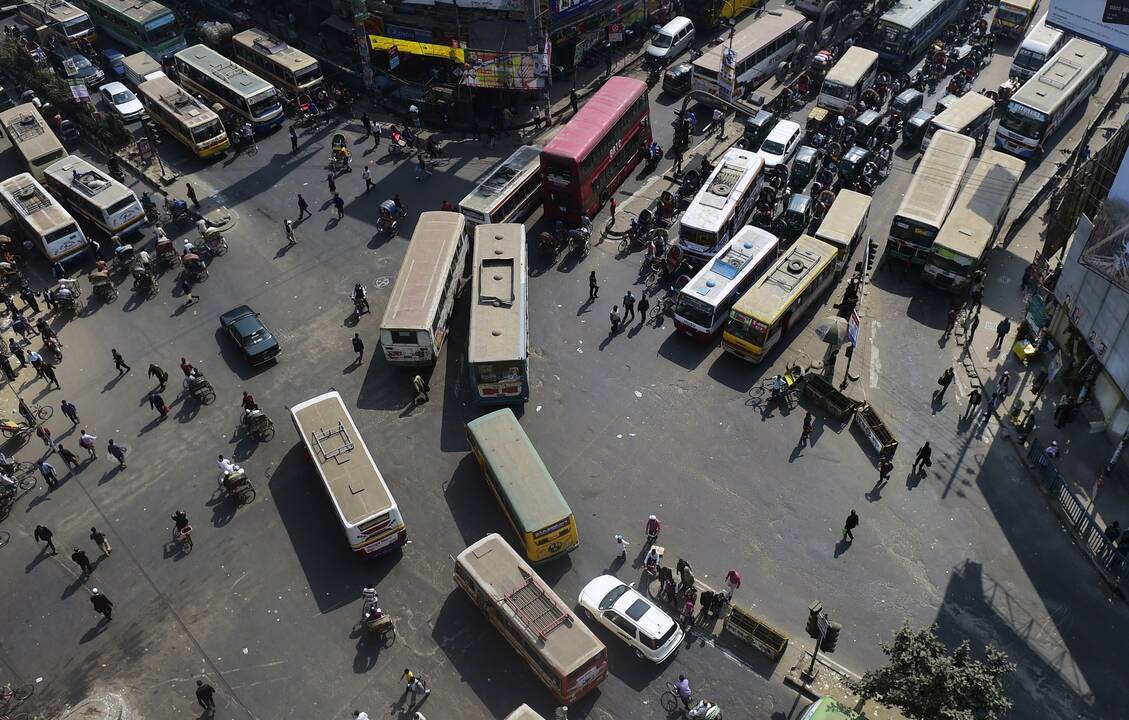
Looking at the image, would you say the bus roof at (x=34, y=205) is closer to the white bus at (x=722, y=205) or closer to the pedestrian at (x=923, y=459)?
the white bus at (x=722, y=205)

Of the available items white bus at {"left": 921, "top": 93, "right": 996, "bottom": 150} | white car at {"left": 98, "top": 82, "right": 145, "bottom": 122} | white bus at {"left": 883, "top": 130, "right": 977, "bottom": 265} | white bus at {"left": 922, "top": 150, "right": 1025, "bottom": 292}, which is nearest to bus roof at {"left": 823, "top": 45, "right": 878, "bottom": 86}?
white bus at {"left": 921, "top": 93, "right": 996, "bottom": 150}

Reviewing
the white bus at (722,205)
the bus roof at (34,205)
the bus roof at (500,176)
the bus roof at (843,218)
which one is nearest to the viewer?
the bus roof at (843,218)

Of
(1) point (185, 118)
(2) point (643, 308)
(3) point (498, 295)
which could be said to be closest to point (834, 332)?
(2) point (643, 308)

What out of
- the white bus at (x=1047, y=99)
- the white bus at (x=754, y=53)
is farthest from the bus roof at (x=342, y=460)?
the white bus at (x=1047, y=99)

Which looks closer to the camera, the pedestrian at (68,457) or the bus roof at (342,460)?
the bus roof at (342,460)

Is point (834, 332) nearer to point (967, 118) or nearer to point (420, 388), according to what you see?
point (420, 388)

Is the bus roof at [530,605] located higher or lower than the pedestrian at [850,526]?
higher

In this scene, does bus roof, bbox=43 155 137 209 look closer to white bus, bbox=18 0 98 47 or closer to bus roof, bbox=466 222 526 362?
white bus, bbox=18 0 98 47
